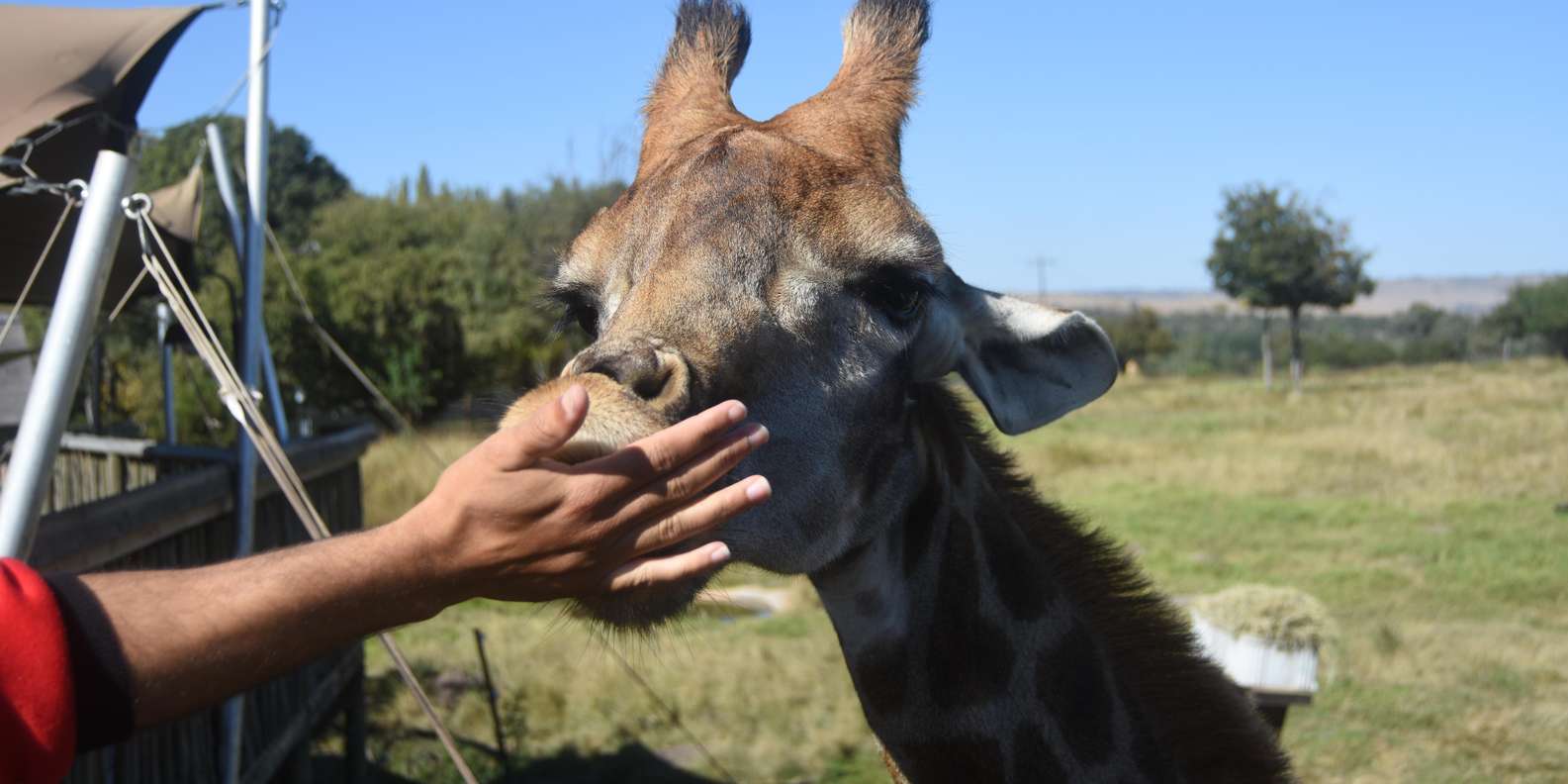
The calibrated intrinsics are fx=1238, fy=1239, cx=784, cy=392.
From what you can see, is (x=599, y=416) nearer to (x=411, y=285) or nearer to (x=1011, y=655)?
(x=1011, y=655)

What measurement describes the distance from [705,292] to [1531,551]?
46.0ft

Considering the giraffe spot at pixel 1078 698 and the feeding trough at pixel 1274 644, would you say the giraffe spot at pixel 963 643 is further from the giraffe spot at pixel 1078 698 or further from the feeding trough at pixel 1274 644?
the feeding trough at pixel 1274 644

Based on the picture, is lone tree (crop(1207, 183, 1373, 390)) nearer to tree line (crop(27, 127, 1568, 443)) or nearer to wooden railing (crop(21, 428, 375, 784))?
tree line (crop(27, 127, 1568, 443))

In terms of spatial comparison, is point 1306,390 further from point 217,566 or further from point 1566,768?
point 217,566

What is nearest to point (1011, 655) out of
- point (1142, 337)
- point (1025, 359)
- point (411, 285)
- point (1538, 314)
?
point (1025, 359)

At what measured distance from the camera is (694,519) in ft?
5.72

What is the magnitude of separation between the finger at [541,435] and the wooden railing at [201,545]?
2013 millimetres

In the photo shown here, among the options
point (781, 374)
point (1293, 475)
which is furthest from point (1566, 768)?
point (1293, 475)

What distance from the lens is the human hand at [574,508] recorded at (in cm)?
160

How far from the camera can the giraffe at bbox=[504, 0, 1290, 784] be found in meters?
2.46

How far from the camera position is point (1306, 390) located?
39938 mm

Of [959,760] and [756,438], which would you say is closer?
[756,438]

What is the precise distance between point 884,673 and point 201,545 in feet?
12.0

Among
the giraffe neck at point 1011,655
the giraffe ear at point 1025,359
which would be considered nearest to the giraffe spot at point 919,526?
the giraffe neck at point 1011,655
